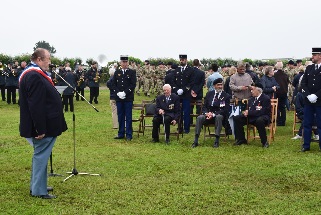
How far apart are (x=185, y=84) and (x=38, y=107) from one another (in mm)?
7508

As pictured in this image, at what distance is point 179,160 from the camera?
9734 millimetres

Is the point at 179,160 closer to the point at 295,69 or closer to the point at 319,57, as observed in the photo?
the point at 319,57

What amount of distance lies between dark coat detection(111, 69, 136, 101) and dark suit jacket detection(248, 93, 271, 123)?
118 inches

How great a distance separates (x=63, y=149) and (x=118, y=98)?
221cm

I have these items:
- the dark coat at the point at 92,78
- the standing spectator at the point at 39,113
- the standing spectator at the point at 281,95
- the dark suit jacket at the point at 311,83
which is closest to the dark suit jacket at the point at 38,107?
the standing spectator at the point at 39,113

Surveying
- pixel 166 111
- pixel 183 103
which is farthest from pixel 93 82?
pixel 166 111

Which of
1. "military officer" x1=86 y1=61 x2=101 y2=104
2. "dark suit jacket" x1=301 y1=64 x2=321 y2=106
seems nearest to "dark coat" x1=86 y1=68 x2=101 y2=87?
"military officer" x1=86 y1=61 x2=101 y2=104

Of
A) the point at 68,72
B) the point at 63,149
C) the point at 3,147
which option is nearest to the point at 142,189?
the point at 63,149

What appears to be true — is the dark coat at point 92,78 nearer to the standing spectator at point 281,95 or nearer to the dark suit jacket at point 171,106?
the standing spectator at point 281,95

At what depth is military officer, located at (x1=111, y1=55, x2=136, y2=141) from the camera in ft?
40.9

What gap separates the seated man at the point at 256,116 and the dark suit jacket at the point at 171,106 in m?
1.44

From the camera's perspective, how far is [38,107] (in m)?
6.73

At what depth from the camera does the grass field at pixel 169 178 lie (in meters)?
6.61

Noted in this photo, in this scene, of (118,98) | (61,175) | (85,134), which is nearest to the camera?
(61,175)
